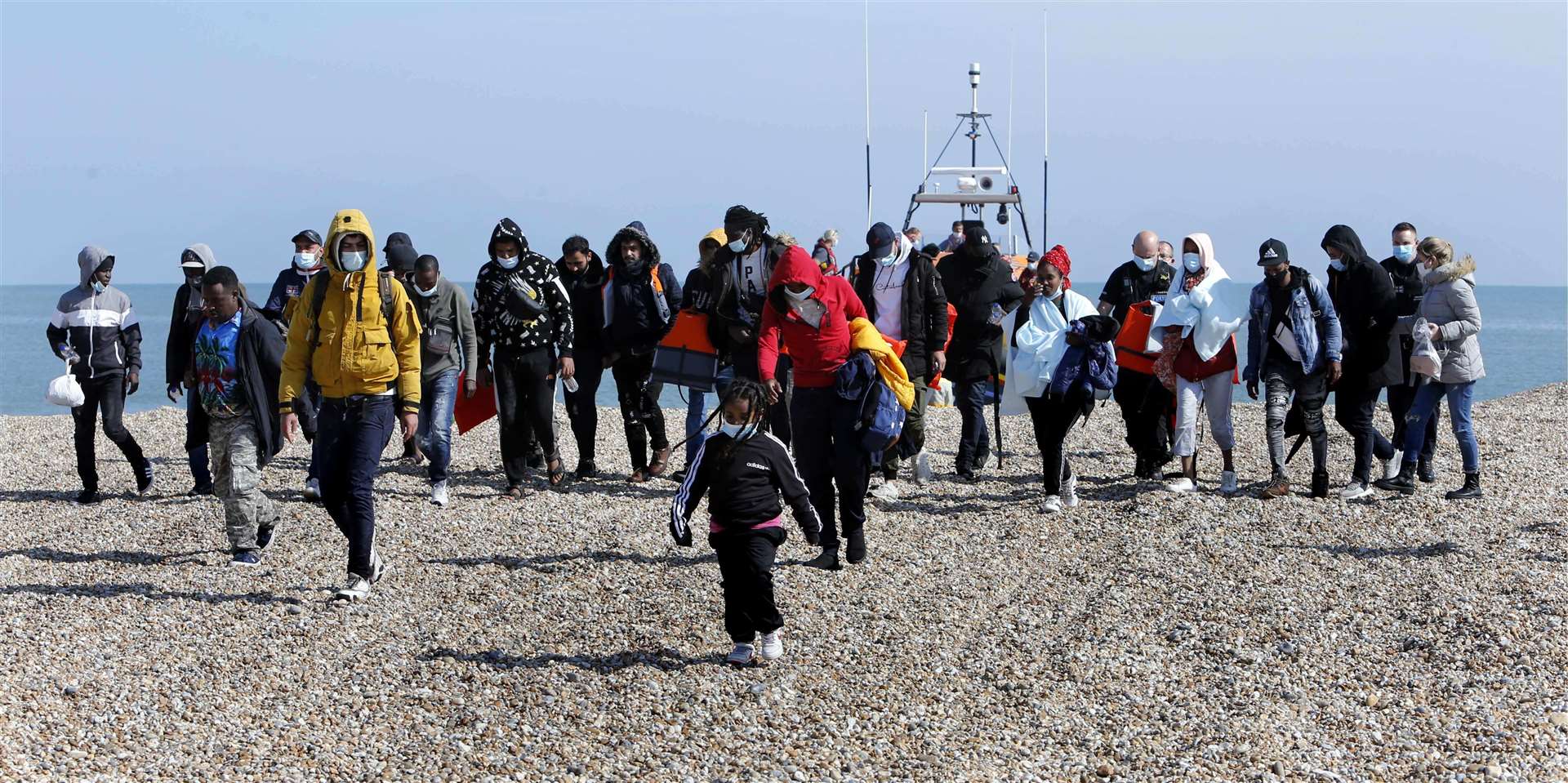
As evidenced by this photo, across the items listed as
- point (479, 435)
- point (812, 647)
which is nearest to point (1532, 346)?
point (479, 435)

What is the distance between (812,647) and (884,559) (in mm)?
1769

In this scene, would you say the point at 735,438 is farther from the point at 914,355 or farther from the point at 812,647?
the point at 914,355

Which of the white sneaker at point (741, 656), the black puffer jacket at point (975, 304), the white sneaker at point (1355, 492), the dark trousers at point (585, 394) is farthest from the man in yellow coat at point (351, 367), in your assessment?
the white sneaker at point (1355, 492)

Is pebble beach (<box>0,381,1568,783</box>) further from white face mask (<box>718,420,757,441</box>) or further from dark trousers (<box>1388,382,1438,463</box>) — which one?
white face mask (<box>718,420,757,441</box>)

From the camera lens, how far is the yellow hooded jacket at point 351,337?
702 centimetres

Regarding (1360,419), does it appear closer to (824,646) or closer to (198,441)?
(824,646)

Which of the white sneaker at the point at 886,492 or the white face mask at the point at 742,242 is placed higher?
the white face mask at the point at 742,242

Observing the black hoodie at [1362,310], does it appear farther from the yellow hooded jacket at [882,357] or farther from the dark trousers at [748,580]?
the dark trousers at [748,580]

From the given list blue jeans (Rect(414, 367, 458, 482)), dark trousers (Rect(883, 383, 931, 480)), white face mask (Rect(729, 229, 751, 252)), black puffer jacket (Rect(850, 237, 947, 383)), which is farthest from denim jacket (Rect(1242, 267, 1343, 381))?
blue jeans (Rect(414, 367, 458, 482))

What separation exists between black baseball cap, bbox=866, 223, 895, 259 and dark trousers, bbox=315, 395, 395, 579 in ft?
11.4

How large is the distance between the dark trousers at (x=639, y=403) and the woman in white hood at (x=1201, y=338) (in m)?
3.61

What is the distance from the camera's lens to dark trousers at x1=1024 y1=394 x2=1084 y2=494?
9357 millimetres

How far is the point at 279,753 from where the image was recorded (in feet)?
17.5

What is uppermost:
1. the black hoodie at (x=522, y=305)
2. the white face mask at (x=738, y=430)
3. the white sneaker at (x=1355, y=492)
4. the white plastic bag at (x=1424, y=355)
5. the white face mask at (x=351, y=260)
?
the white face mask at (x=351, y=260)
